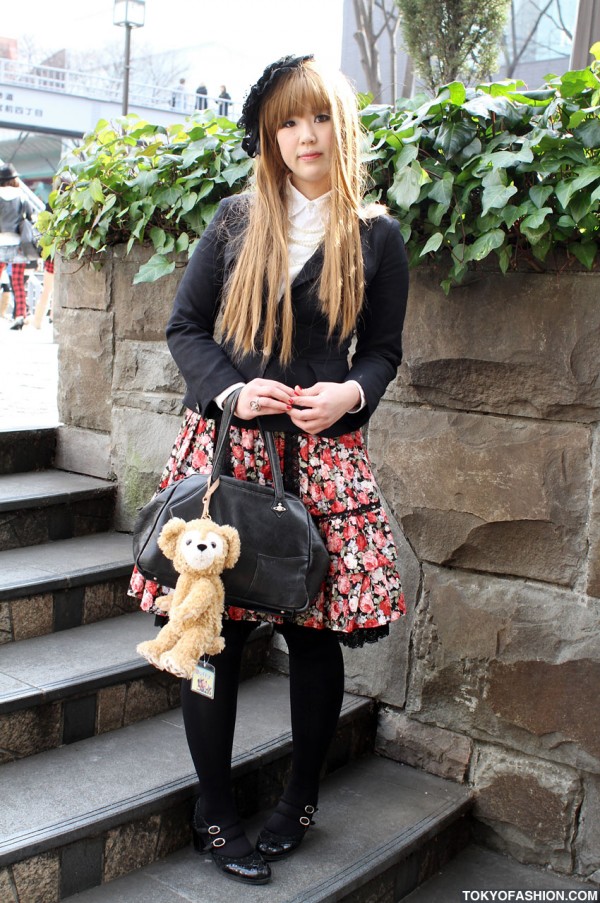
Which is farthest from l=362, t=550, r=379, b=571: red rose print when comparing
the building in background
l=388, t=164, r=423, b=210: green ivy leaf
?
the building in background

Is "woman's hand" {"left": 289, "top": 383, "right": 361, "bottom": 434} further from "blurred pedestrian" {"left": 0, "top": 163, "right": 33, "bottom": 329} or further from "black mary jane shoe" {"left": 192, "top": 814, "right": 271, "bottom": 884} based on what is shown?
"blurred pedestrian" {"left": 0, "top": 163, "right": 33, "bottom": 329}

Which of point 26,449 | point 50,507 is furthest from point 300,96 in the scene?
point 26,449

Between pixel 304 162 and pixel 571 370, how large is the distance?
86cm

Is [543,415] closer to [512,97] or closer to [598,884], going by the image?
[512,97]

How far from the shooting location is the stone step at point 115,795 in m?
1.88

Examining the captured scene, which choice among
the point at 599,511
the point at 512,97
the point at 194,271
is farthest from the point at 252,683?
the point at 512,97

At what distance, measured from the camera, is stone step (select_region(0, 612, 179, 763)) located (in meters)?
2.21

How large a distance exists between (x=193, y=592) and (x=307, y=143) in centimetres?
95

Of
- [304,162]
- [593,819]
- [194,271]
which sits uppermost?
[304,162]

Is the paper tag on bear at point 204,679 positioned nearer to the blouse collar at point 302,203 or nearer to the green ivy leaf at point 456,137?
the blouse collar at point 302,203

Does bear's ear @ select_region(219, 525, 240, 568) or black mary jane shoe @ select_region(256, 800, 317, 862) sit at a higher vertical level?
bear's ear @ select_region(219, 525, 240, 568)

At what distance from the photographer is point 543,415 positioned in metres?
2.29

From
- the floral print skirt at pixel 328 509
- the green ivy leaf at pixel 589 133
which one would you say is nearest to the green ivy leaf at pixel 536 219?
the green ivy leaf at pixel 589 133

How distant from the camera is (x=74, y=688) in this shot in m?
2.29
